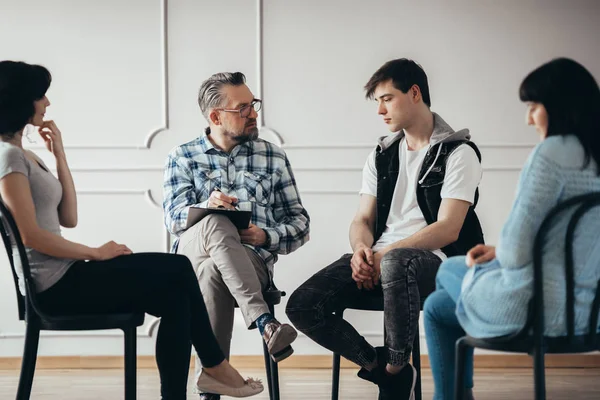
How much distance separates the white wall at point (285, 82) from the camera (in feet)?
11.8

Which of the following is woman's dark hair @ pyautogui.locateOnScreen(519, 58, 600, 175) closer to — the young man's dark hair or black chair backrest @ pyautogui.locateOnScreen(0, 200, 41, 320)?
the young man's dark hair

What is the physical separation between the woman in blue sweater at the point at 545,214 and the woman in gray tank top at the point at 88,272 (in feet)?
2.68

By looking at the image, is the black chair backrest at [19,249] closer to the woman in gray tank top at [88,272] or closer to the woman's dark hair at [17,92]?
the woman in gray tank top at [88,272]

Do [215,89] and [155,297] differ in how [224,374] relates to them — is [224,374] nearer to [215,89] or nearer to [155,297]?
[155,297]

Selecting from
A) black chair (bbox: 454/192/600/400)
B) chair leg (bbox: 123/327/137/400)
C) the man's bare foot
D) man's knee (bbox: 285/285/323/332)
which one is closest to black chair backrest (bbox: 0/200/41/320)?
chair leg (bbox: 123/327/137/400)

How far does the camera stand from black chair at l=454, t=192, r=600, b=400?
64.9 inches

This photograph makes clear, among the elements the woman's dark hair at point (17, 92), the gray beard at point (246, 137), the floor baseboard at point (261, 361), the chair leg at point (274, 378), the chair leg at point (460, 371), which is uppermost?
the woman's dark hair at point (17, 92)

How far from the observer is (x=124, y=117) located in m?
3.62

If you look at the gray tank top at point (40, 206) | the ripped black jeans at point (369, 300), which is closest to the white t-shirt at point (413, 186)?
the ripped black jeans at point (369, 300)

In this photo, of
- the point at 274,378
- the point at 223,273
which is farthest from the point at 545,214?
the point at 274,378

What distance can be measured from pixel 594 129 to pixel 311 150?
1.99 metres

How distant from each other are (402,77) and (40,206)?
125 cm

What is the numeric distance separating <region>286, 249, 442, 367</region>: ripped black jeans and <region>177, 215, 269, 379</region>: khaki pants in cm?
17

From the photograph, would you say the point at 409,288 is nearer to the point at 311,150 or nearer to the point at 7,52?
the point at 311,150
